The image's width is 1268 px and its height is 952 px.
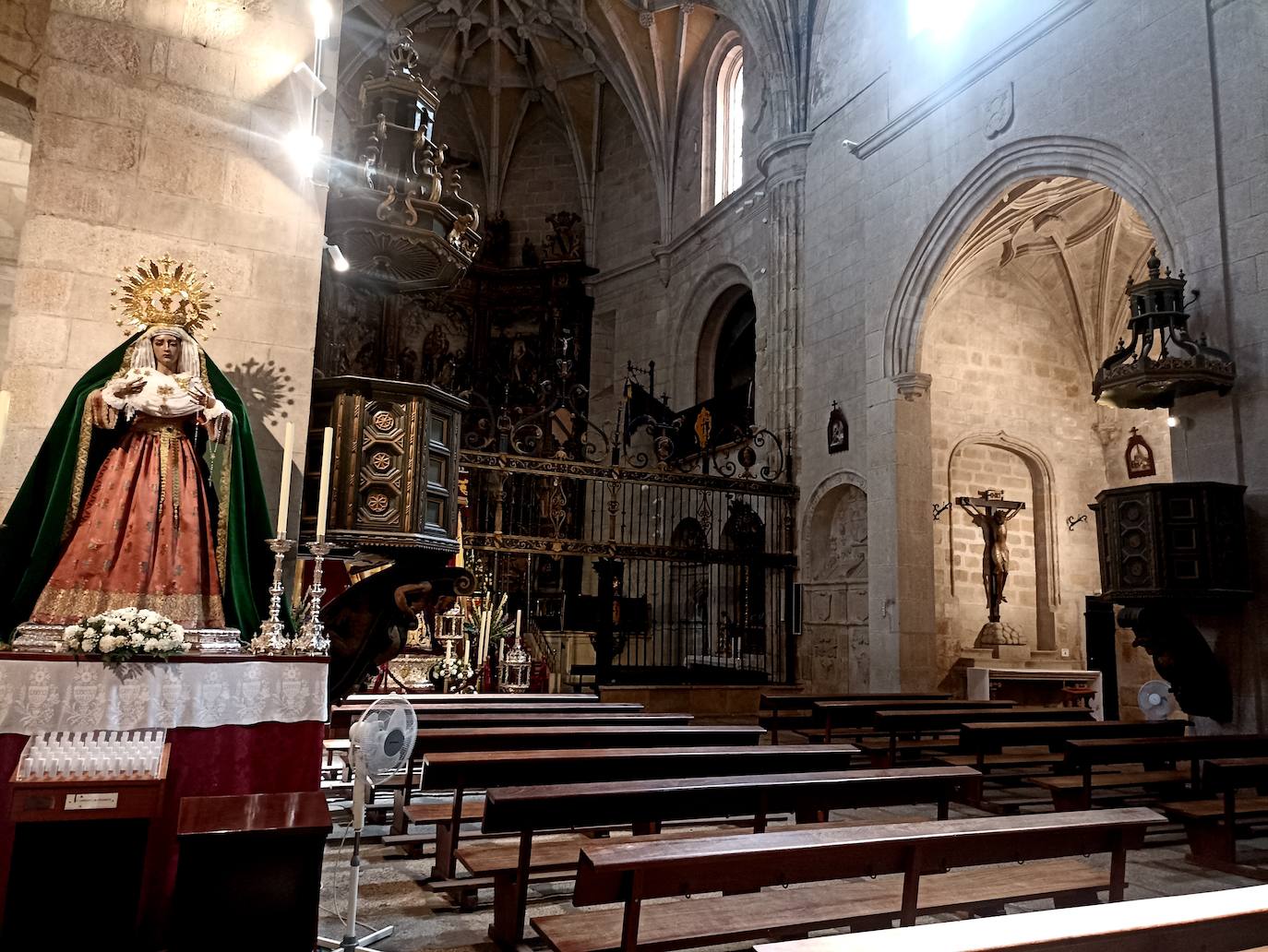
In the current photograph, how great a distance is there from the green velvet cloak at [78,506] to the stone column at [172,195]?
38.4 inches

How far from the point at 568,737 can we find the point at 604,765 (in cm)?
77

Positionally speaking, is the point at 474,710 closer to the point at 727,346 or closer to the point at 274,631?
the point at 274,631

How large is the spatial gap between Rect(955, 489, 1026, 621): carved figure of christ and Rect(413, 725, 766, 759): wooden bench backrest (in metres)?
8.81

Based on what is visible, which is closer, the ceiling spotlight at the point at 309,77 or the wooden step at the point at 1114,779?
the wooden step at the point at 1114,779

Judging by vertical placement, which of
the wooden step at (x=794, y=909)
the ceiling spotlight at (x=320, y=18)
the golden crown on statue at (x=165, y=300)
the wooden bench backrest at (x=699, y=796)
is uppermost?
the ceiling spotlight at (x=320, y=18)

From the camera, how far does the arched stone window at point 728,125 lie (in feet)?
55.5

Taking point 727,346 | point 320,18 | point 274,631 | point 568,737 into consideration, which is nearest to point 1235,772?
point 568,737

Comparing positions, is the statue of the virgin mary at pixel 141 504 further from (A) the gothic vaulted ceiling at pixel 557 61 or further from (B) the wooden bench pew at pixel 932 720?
(A) the gothic vaulted ceiling at pixel 557 61

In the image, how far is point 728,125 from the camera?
56.5 feet

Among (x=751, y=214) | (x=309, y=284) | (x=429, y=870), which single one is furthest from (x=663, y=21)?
(x=429, y=870)

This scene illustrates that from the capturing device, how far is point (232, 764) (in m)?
3.64

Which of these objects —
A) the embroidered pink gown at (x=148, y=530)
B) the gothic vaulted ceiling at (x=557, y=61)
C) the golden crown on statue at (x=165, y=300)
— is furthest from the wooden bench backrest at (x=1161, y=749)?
the gothic vaulted ceiling at (x=557, y=61)

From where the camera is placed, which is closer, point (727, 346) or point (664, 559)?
point (664, 559)

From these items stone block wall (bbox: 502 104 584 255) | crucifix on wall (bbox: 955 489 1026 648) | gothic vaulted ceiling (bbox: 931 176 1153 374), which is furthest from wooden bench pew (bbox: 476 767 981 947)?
stone block wall (bbox: 502 104 584 255)
